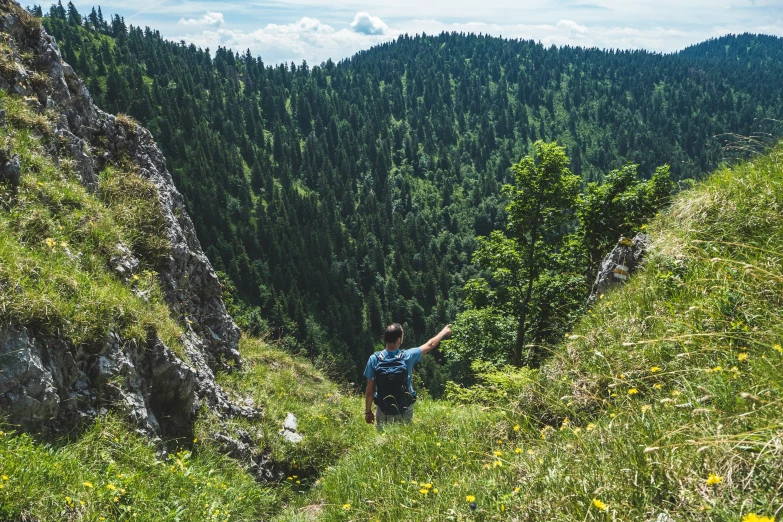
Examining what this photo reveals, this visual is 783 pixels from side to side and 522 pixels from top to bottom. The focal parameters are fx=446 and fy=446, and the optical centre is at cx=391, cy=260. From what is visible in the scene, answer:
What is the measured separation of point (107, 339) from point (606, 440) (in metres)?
5.53

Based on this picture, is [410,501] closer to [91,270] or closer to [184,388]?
[184,388]

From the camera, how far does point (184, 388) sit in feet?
22.2

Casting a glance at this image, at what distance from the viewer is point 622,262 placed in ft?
29.2

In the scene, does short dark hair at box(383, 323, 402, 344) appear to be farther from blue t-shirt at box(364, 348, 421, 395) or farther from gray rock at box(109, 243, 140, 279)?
gray rock at box(109, 243, 140, 279)

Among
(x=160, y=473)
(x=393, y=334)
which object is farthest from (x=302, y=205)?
(x=160, y=473)

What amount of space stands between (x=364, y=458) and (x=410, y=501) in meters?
1.45

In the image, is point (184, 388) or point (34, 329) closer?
point (34, 329)

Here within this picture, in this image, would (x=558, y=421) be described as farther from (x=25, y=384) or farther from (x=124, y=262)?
(x=124, y=262)

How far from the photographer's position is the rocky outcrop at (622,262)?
24.9 ft

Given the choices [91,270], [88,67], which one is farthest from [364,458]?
[88,67]

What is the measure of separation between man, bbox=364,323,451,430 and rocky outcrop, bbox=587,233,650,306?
3500 millimetres

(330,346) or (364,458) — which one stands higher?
(364,458)

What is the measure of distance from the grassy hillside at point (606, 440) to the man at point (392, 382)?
58 cm

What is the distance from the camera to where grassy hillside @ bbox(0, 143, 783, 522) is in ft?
8.65
